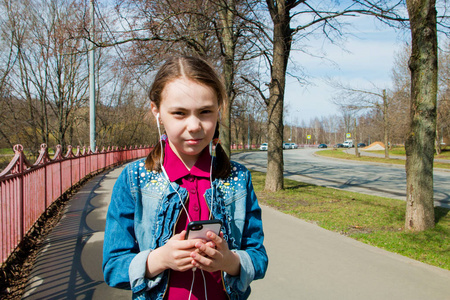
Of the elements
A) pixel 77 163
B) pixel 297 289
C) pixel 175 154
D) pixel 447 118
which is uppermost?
pixel 447 118

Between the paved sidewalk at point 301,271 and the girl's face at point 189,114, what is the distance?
283 cm

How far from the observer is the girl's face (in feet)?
4.48

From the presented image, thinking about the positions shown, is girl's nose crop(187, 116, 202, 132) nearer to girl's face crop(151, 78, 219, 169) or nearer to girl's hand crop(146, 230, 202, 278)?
girl's face crop(151, 78, 219, 169)

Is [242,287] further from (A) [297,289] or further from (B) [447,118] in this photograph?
(B) [447,118]

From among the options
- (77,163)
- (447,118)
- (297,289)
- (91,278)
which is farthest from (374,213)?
(447,118)

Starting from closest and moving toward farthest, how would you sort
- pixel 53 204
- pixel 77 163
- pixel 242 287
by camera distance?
pixel 242 287
pixel 53 204
pixel 77 163

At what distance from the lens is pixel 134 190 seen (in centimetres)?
143

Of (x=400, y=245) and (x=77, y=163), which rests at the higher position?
(x=77, y=163)

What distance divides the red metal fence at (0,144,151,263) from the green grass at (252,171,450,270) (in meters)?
5.02

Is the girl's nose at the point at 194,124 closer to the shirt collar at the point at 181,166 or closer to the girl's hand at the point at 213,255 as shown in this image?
the shirt collar at the point at 181,166

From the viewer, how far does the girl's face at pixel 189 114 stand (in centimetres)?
137

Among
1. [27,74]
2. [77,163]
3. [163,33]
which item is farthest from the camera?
[27,74]

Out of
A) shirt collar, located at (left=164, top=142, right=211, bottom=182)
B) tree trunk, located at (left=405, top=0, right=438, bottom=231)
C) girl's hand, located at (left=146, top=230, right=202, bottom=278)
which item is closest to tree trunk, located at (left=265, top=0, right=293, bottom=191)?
tree trunk, located at (left=405, top=0, right=438, bottom=231)

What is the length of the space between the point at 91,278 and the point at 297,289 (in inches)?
92.4
